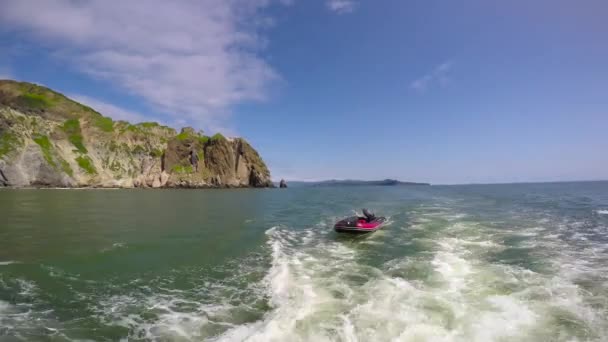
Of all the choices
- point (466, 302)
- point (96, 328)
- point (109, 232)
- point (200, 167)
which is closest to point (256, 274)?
point (96, 328)

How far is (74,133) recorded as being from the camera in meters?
119

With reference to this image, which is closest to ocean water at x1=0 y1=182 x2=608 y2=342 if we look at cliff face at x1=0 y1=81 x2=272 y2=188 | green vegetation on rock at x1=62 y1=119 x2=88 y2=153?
cliff face at x1=0 y1=81 x2=272 y2=188

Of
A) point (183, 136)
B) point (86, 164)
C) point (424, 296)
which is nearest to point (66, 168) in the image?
point (86, 164)

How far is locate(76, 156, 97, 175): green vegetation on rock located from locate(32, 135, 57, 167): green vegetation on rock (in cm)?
910

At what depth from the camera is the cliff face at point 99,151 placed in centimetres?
9775

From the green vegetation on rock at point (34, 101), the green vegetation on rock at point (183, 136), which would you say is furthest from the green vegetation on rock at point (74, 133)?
the green vegetation on rock at point (183, 136)

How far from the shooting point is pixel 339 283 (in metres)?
14.7

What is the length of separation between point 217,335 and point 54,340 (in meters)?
4.74

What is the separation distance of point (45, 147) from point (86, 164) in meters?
13.1

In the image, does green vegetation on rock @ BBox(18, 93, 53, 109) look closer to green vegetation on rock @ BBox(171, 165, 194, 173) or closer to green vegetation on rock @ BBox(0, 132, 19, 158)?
green vegetation on rock @ BBox(0, 132, 19, 158)

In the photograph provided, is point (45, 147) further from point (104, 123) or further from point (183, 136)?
point (183, 136)

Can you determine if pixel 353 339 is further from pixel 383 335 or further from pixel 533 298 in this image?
pixel 533 298

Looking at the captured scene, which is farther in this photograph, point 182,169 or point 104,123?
point 182,169

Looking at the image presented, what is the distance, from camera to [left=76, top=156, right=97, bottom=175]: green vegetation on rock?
112 m
